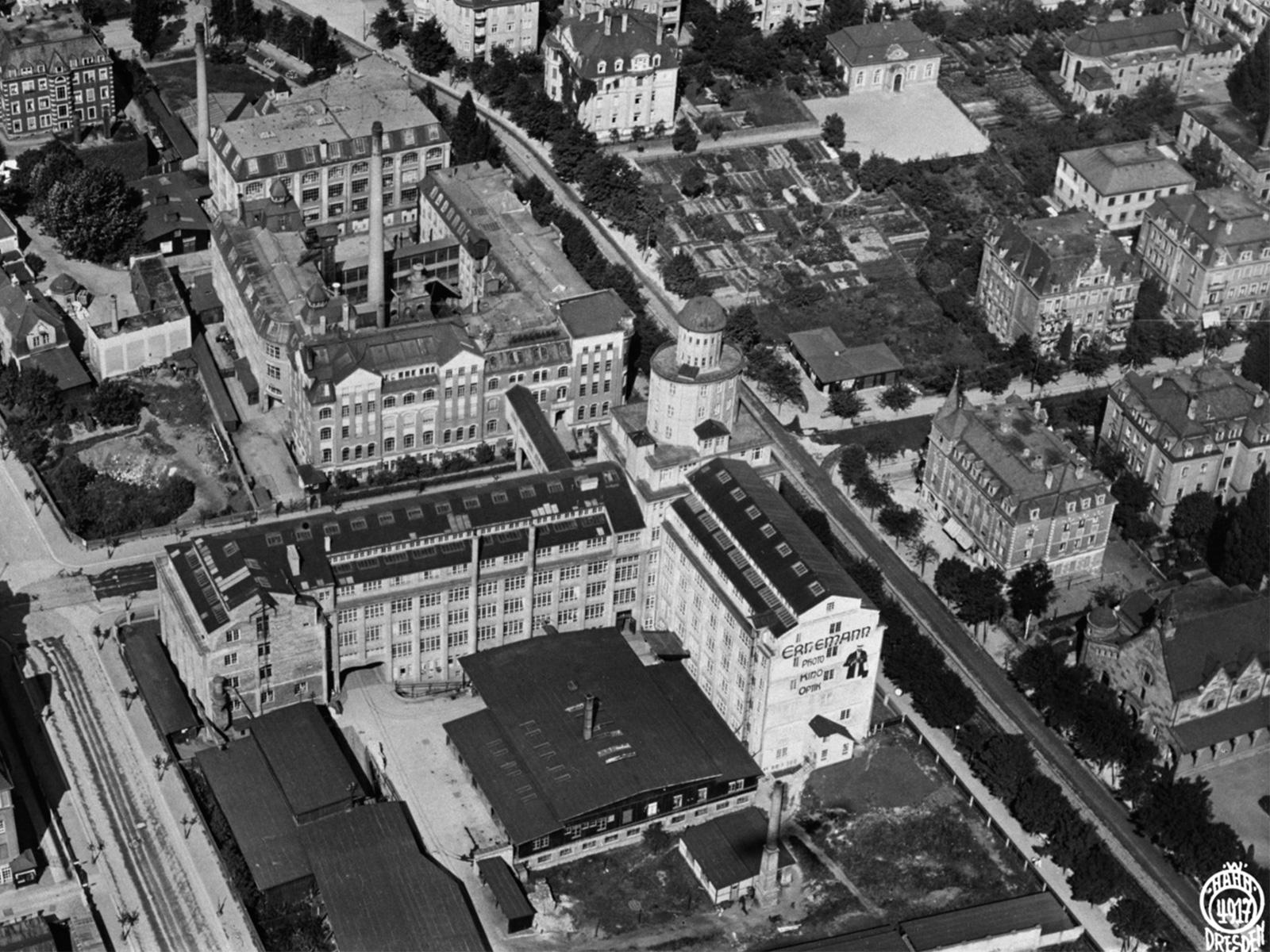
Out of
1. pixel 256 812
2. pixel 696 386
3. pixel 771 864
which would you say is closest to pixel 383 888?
pixel 256 812

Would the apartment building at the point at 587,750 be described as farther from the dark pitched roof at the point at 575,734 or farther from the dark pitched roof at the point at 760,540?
the dark pitched roof at the point at 760,540

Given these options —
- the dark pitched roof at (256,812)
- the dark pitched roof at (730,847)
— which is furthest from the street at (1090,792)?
the dark pitched roof at (256,812)

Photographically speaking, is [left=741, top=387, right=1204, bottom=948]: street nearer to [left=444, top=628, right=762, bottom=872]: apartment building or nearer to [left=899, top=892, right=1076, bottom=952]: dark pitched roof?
[left=899, top=892, right=1076, bottom=952]: dark pitched roof

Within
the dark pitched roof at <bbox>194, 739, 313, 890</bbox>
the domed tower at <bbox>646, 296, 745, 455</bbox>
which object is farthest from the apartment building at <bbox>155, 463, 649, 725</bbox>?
the domed tower at <bbox>646, 296, 745, 455</bbox>

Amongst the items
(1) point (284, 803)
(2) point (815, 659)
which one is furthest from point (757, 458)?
(1) point (284, 803)

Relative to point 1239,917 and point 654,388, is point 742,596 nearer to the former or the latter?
point 654,388

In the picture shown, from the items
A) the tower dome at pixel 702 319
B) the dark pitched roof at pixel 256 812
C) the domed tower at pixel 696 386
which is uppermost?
the tower dome at pixel 702 319
